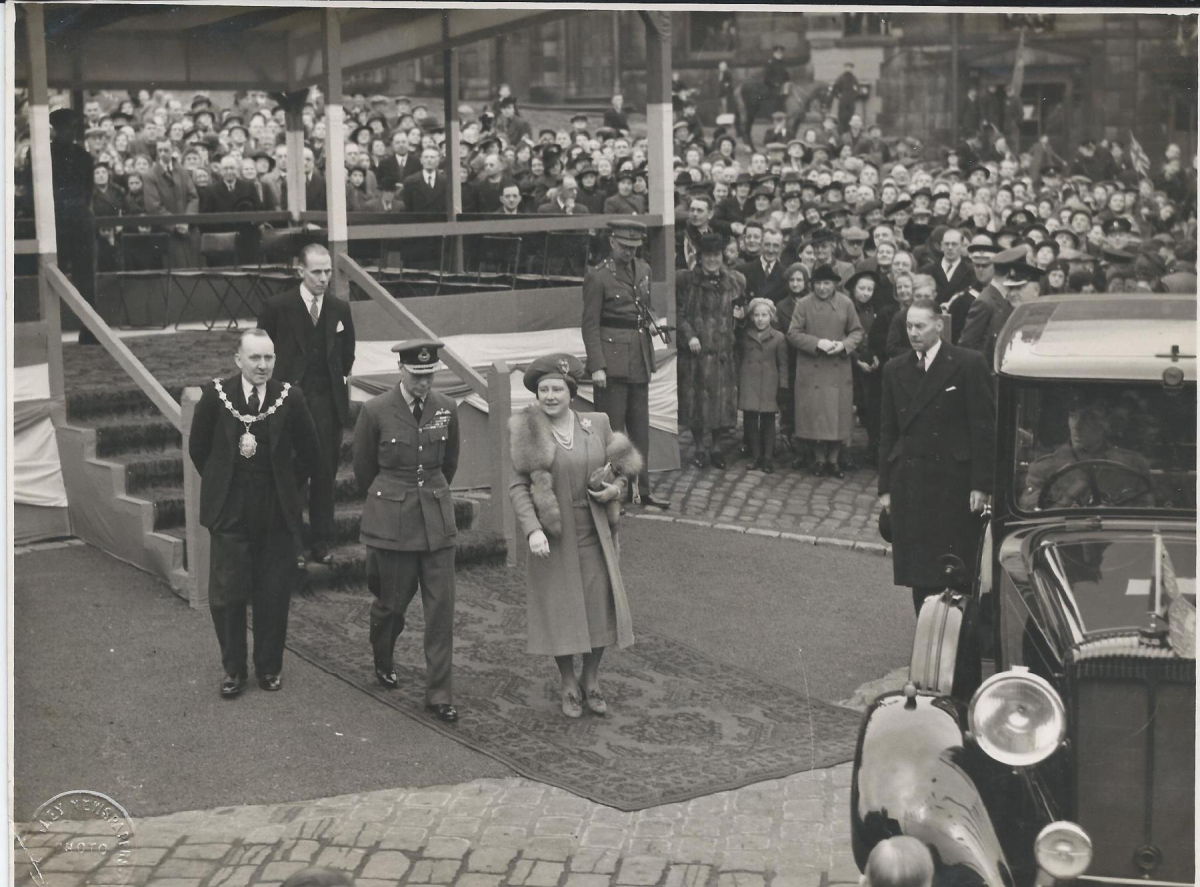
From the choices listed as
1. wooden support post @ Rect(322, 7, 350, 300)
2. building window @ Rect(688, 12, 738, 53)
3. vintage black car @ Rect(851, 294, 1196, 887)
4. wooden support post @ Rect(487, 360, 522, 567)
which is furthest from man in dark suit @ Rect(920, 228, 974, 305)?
vintage black car @ Rect(851, 294, 1196, 887)

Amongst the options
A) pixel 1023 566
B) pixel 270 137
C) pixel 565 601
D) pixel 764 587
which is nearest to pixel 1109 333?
pixel 1023 566

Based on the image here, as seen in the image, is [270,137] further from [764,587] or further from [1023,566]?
[1023,566]

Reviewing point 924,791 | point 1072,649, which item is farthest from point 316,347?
point 1072,649

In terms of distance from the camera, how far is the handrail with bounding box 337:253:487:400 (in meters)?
10.1

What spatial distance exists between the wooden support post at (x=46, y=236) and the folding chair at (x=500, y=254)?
11.0 feet

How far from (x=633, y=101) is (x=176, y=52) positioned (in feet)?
19.3

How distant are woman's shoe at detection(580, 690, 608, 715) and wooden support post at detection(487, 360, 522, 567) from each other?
219cm

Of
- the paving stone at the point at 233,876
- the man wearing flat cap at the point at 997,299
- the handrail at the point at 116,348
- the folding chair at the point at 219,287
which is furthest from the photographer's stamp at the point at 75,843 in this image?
the folding chair at the point at 219,287

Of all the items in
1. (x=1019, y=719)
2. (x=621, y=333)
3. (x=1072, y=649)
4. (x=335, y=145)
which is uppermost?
(x=335, y=145)

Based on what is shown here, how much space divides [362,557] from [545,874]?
3.32 m

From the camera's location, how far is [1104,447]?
5824 mm

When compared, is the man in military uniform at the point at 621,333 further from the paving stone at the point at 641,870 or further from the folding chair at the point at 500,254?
the paving stone at the point at 641,870

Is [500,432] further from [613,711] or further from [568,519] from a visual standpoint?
[613,711]

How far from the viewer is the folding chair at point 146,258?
1167cm
